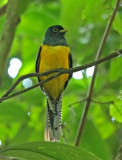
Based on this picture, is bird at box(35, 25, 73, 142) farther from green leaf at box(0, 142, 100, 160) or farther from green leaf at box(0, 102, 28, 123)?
green leaf at box(0, 142, 100, 160)

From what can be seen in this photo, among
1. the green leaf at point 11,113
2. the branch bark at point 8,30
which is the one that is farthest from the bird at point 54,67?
the branch bark at point 8,30

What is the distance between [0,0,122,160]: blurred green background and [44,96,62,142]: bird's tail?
0.26 feet

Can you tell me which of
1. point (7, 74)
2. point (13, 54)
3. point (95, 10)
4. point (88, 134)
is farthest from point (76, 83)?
point (13, 54)

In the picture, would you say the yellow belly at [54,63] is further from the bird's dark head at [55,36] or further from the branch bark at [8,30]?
the branch bark at [8,30]

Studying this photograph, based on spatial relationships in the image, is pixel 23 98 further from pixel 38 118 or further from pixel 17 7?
pixel 17 7

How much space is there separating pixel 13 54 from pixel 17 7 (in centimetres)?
288

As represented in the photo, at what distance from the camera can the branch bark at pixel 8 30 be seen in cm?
365

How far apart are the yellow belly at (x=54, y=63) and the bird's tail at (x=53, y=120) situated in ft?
0.58

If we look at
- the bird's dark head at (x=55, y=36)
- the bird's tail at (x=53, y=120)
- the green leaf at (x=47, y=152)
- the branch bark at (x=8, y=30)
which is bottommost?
the green leaf at (x=47, y=152)

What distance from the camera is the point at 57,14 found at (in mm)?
5781

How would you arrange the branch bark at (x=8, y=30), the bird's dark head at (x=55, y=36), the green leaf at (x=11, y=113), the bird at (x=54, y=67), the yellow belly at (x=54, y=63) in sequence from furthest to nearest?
1. the bird's dark head at (x=55, y=36)
2. the yellow belly at (x=54, y=63)
3. the bird at (x=54, y=67)
4. the green leaf at (x=11, y=113)
5. the branch bark at (x=8, y=30)

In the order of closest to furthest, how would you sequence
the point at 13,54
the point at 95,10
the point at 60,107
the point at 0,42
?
the point at 0,42, the point at 60,107, the point at 95,10, the point at 13,54

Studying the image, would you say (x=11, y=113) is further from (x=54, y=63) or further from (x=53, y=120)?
(x=54, y=63)

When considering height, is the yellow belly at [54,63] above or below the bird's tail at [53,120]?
above
